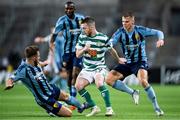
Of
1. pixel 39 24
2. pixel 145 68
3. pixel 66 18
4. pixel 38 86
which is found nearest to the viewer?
pixel 38 86

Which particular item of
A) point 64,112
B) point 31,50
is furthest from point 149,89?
point 31,50

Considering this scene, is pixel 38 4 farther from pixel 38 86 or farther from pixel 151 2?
pixel 38 86

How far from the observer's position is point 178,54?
131 ft

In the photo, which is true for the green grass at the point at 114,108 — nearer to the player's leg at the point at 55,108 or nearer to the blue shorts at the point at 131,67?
the player's leg at the point at 55,108

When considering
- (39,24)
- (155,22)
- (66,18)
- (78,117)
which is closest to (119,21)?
(155,22)

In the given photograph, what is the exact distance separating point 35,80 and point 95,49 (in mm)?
1734

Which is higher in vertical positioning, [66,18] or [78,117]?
[66,18]

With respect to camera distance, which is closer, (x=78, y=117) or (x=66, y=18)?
(x=78, y=117)

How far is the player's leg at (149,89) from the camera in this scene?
17578 millimetres

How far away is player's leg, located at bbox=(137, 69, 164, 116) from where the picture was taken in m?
17.6

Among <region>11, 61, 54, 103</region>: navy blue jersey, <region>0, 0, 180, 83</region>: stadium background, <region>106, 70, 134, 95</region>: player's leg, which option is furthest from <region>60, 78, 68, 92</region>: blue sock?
<region>0, 0, 180, 83</region>: stadium background

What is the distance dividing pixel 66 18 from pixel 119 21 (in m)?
20.0

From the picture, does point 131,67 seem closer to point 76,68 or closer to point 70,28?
point 76,68

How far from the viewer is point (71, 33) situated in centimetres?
2016
